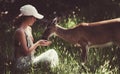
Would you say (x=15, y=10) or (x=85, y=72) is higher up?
(x=85, y=72)

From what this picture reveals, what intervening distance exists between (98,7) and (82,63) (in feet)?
17.6

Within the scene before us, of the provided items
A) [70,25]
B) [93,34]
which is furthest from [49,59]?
[70,25]

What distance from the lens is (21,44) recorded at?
6.55m

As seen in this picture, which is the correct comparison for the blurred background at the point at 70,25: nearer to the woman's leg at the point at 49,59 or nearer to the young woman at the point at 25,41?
the woman's leg at the point at 49,59

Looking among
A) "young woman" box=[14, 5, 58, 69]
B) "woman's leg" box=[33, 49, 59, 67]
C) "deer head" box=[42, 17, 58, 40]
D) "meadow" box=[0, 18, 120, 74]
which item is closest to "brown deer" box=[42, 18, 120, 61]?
"deer head" box=[42, 17, 58, 40]

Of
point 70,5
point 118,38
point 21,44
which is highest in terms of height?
point 21,44

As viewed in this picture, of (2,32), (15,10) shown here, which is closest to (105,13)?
(15,10)

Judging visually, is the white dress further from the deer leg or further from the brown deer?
the brown deer

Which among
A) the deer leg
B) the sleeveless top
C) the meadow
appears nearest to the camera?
the sleeveless top

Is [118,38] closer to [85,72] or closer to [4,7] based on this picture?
[85,72]

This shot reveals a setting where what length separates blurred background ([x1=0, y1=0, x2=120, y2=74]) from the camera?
726 centimetres

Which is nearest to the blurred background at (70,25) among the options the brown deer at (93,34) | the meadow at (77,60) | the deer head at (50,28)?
the meadow at (77,60)

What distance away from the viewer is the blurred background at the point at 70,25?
23.8 ft

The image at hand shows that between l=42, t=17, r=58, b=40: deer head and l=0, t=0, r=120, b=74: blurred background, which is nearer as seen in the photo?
l=0, t=0, r=120, b=74: blurred background
